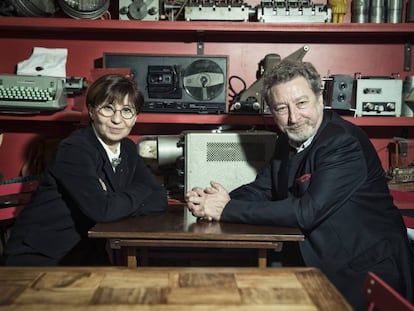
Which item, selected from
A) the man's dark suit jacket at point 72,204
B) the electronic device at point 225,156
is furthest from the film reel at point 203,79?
the man's dark suit jacket at point 72,204

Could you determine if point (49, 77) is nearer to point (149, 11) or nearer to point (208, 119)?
point (149, 11)

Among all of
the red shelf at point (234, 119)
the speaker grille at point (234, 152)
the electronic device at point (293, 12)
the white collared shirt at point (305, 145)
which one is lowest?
the speaker grille at point (234, 152)

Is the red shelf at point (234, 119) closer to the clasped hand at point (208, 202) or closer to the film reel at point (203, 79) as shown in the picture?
the film reel at point (203, 79)

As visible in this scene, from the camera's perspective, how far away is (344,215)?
1746 mm

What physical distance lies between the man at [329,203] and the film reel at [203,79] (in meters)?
0.73

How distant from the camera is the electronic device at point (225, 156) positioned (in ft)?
7.59

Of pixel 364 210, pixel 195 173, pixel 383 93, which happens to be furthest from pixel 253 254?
pixel 383 93

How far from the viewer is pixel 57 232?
1827 millimetres

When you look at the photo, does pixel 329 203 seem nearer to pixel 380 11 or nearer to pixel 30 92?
pixel 380 11

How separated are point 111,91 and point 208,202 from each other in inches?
26.0

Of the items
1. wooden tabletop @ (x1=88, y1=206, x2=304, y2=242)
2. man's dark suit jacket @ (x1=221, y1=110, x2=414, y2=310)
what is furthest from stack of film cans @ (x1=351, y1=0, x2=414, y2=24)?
Answer: wooden tabletop @ (x1=88, y1=206, x2=304, y2=242)

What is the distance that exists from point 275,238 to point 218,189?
0.35 meters

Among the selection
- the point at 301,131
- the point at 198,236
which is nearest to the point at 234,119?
the point at 301,131

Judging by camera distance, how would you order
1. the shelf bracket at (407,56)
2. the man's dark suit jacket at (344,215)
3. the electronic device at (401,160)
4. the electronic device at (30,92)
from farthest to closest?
the shelf bracket at (407,56) → the electronic device at (401,160) → the electronic device at (30,92) → the man's dark suit jacket at (344,215)
